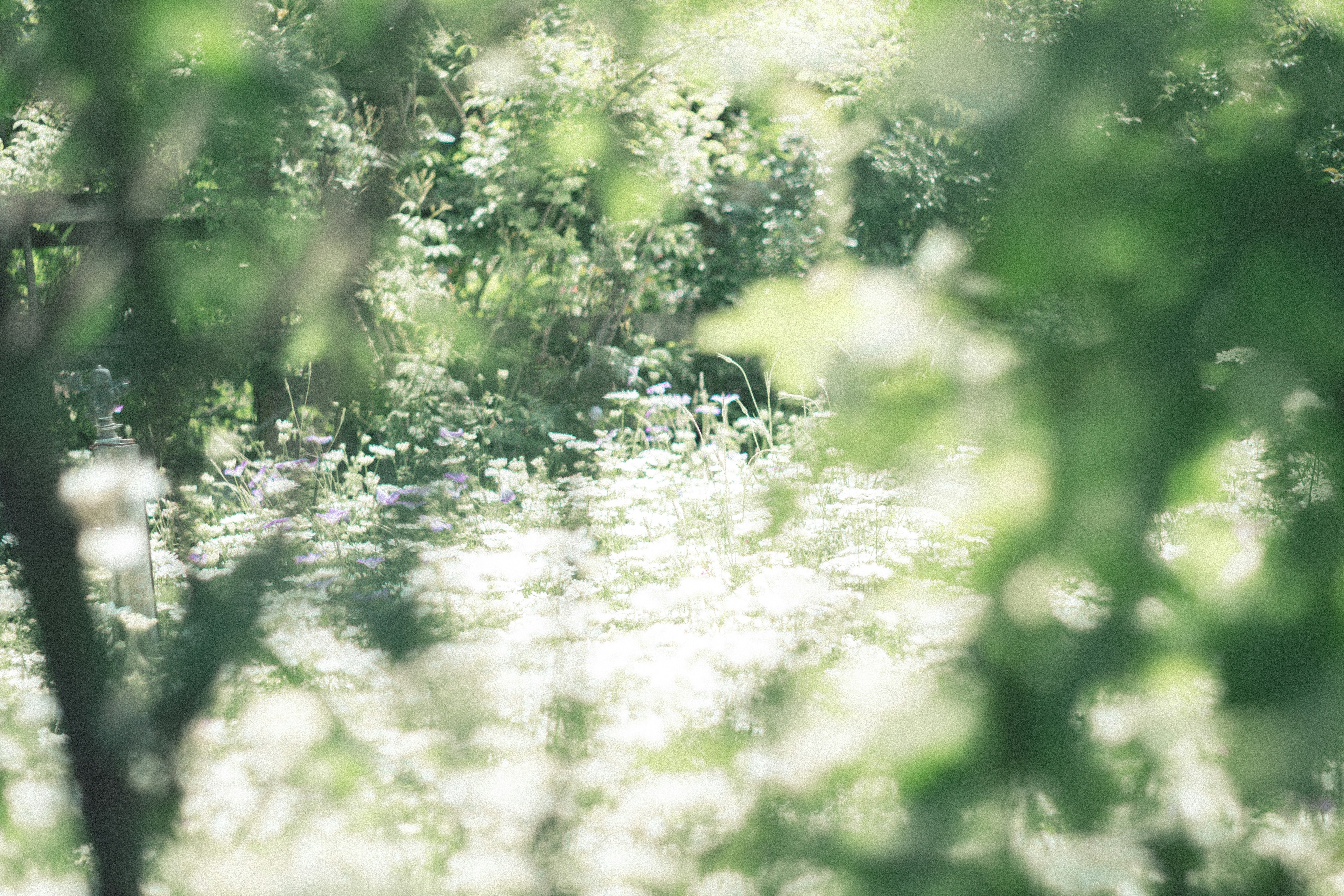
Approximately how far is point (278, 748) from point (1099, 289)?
3.09 ft

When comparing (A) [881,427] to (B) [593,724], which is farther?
(B) [593,724]

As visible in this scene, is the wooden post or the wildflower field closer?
the wildflower field

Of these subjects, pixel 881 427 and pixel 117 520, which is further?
pixel 117 520

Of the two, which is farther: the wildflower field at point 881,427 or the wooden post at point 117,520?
the wooden post at point 117,520

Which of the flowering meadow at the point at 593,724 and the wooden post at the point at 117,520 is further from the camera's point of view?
the wooden post at the point at 117,520

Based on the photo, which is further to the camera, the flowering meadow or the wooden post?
A: the wooden post

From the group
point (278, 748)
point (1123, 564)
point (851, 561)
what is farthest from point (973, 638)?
point (851, 561)

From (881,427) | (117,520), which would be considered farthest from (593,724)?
(881,427)

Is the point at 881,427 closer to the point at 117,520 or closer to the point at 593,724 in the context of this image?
the point at 117,520

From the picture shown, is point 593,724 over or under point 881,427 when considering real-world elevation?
over

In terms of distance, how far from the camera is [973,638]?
1.69 ft

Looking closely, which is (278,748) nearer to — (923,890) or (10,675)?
(923,890)

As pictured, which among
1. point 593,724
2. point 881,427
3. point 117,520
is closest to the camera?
point 881,427

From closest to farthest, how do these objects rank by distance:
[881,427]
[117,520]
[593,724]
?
[881,427] → [117,520] → [593,724]
